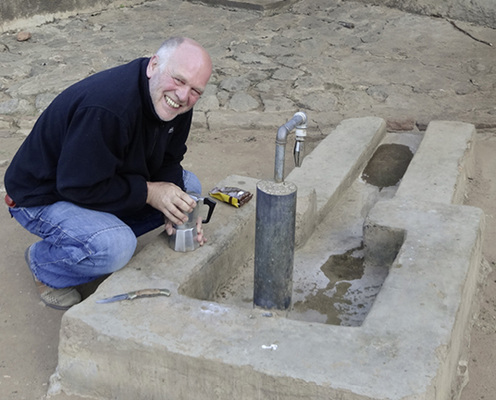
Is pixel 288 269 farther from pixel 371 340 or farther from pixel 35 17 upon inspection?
pixel 35 17

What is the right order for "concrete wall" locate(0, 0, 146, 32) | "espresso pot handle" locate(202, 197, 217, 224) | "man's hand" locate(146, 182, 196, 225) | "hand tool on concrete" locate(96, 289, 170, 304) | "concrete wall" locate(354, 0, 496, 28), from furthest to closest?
1. "concrete wall" locate(0, 0, 146, 32)
2. "concrete wall" locate(354, 0, 496, 28)
3. "espresso pot handle" locate(202, 197, 217, 224)
4. "man's hand" locate(146, 182, 196, 225)
5. "hand tool on concrete" locate(96, 289, 170, 304)

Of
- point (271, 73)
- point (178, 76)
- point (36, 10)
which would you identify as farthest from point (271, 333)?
point (36, 10)

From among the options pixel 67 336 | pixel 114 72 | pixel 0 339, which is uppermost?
pixel 114 72

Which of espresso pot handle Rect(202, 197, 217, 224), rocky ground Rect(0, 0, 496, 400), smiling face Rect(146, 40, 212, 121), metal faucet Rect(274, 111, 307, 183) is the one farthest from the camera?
rocky ground Rect(0, 0, 496, 400)

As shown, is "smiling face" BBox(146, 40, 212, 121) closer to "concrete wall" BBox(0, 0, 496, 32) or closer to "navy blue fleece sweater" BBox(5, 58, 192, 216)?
"navy blue fleece sweater" BBox(5, 58, 192, 216)

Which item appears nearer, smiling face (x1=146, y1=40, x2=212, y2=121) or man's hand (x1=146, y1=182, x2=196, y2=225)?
smiling face (x1=146, y1=40, x2=212, y2=121)

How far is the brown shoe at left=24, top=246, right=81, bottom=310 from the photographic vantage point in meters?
2.95

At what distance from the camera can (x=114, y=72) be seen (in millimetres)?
2652

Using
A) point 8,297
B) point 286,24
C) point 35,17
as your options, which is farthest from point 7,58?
point 8,297

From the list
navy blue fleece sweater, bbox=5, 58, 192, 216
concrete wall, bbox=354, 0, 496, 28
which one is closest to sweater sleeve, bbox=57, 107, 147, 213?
navy blue fleece sweater, bbox=5, 58, 192, 216

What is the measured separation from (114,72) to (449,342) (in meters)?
1.59

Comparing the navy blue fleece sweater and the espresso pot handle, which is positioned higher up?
the navy blue fleece sweater

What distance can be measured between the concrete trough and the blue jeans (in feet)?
0.33

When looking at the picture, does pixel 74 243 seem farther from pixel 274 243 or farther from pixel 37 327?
pixel 274 243
